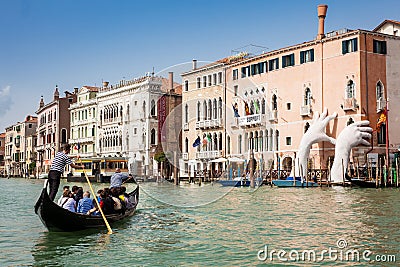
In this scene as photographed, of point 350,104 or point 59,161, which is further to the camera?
point 350,104

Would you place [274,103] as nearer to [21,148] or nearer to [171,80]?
[171,80]

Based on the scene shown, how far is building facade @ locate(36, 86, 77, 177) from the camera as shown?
131 feet

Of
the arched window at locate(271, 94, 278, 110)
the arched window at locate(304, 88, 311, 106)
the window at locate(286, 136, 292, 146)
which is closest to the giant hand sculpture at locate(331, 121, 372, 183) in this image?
the arched window at locate(304, 88, 311, 106)

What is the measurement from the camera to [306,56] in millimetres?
21484

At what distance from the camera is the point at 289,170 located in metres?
21.7

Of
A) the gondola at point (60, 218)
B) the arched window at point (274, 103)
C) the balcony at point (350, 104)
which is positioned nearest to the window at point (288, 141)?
the arched window at point (274, 103)

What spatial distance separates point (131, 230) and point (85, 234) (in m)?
0.76

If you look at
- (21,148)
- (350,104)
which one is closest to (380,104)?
(350,104)

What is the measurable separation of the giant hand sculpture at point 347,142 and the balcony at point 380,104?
109 cm

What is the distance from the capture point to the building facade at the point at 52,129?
3978cm

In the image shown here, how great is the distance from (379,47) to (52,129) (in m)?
27.0

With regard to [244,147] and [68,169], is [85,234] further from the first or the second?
[68,169]

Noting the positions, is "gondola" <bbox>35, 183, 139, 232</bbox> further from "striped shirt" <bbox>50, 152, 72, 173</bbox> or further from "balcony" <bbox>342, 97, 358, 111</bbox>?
"balcony" <bbox>342, 97, 358, 111</bbox>

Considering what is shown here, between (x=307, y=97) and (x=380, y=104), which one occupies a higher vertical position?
(x=307, y=97)
